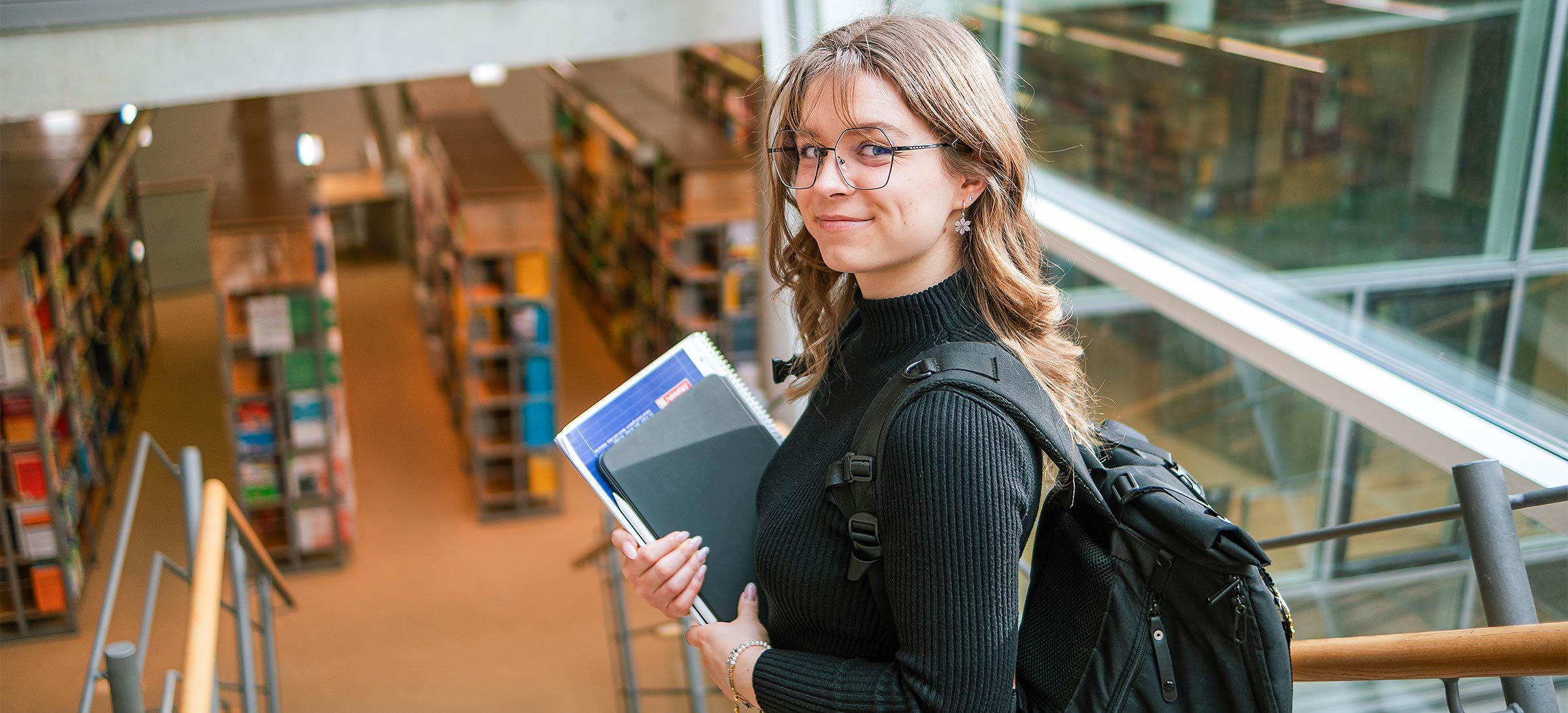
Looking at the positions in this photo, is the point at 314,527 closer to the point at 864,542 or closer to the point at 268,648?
the point at 268,648

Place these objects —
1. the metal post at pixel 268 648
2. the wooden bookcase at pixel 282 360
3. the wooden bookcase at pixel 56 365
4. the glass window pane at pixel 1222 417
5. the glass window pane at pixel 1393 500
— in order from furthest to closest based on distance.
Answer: the wooden bookcase at pixel 282 360 < the wooden bookcase at pixel 56 365 < the glass window pane at pixel 1222 417 < the glass window pane at pixel 1393 500 < the metal post at pixel 268 648

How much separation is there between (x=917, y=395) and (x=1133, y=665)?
36 centimetres

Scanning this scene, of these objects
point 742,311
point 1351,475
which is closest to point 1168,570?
point 1351,475

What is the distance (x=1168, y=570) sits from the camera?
113 cm

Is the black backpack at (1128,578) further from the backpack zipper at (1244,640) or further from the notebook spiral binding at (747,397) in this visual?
the notebook spiral binding at (747,397)

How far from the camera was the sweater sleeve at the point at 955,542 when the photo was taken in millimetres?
1040

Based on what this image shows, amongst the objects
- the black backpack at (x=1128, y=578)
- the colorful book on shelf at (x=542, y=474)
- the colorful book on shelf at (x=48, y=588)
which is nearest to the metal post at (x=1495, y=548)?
the black backpack at (x=1128, y=578)

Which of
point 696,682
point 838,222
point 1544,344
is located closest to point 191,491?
point 838,222

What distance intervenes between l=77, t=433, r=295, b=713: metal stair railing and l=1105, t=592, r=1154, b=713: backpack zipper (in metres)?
1.18

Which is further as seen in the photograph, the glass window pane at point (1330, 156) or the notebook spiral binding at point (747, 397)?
the glass window pane at point (1330, 156)

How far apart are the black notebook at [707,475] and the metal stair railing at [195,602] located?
0.67 m

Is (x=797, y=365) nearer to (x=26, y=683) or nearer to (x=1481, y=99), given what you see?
(x=1481, y=99)

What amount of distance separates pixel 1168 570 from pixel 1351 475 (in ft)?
12.6

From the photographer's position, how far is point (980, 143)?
3.86 ft
